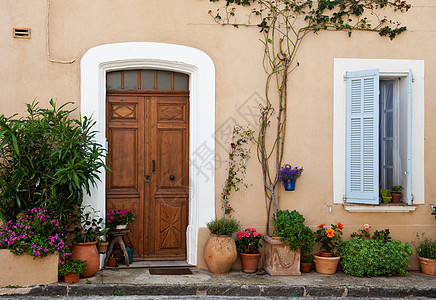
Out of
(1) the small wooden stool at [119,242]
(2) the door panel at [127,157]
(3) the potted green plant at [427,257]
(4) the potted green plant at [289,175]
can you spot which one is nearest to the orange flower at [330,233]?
(4) the potted green plant at [289,175]

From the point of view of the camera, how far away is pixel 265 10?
721cm

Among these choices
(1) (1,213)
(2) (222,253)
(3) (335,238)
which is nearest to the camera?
(1) (1,213)

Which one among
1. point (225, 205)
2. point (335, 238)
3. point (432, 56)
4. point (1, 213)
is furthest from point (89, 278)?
point (432, 56)

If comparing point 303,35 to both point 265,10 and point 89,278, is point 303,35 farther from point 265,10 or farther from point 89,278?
point 89,278

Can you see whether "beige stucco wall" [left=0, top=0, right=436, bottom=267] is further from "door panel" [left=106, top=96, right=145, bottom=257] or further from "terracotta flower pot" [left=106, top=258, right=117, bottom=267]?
"terracotta flower pot" [left=106, top=258, right=117, bottom=267]

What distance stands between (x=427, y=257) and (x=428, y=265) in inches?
4.8

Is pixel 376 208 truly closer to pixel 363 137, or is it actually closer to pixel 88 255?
pixel 363 137

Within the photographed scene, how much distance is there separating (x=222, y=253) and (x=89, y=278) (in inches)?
64.8

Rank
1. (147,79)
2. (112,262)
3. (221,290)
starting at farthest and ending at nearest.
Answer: (147,79)
(112,262)
(221,290)

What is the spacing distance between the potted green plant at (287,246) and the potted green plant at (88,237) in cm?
213

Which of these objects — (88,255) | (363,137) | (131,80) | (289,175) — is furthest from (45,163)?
(363,137)

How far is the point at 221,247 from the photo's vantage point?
21.9ft

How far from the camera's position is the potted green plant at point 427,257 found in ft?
23.2

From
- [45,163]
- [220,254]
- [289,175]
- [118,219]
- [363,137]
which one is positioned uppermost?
[363,137]
